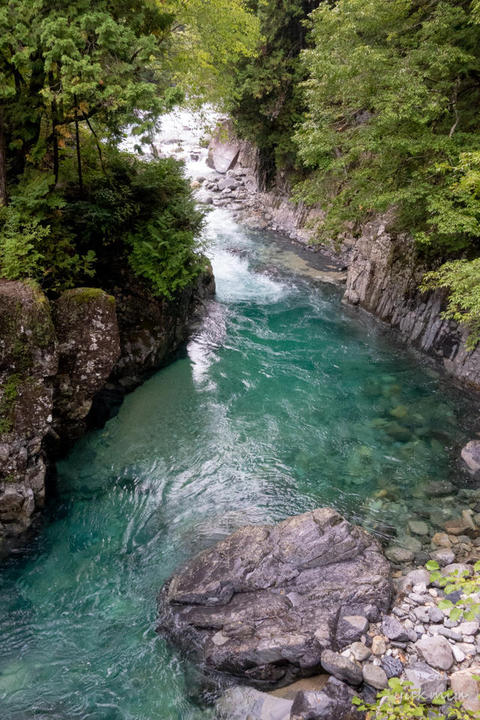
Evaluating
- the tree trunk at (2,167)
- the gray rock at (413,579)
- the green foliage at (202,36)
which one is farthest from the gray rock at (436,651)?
the green foliage at (202,36)

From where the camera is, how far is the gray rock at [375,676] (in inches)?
170

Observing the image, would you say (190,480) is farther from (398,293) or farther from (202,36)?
(202,36)

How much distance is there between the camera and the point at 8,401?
641 cm

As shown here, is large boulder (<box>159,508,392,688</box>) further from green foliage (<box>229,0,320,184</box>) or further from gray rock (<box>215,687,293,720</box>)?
green foliage (<box>229,0,320,184</box>)

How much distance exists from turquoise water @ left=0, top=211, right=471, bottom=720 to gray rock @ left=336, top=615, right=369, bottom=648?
1.82 m

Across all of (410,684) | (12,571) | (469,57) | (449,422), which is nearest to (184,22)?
(469,57)

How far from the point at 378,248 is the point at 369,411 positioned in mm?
7284

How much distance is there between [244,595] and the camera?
568 cm

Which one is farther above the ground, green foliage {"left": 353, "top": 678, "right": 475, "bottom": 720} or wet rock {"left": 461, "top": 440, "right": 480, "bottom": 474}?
wet rock {"left": 461, "top": 440, "right": 480, "bottom": 474}

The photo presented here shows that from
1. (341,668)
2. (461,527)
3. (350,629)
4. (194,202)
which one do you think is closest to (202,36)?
(194,202)

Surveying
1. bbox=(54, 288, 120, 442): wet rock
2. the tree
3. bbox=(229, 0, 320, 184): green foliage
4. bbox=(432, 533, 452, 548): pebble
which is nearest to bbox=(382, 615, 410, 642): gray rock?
bbox=(432, 533, 452, 548): pebble

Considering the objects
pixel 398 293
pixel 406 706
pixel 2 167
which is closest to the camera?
pixel 406 706

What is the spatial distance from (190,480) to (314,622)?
11.8 ft

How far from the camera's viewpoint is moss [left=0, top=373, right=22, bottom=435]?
637 centimetres
